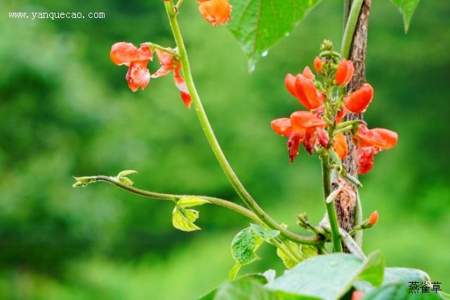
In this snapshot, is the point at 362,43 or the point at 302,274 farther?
the point at 362,43

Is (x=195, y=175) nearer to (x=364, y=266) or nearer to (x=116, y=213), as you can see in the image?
(x=116, y=213)

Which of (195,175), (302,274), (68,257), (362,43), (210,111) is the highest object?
(210,111)

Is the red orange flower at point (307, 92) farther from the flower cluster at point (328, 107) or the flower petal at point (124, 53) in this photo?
the flower petal at point (124, 53)

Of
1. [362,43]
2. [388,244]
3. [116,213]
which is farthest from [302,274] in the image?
[116,213]

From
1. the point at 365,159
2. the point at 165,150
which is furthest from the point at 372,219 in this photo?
the point at 165,150

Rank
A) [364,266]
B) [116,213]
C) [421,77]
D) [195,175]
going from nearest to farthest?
[364,266], [116,213], [421,77], [195,175]

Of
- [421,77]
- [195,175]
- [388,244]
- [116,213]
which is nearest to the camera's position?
[388,244]

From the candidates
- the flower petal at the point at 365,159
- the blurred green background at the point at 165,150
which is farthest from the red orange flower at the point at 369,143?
the blurred green background at the point at 165,150
